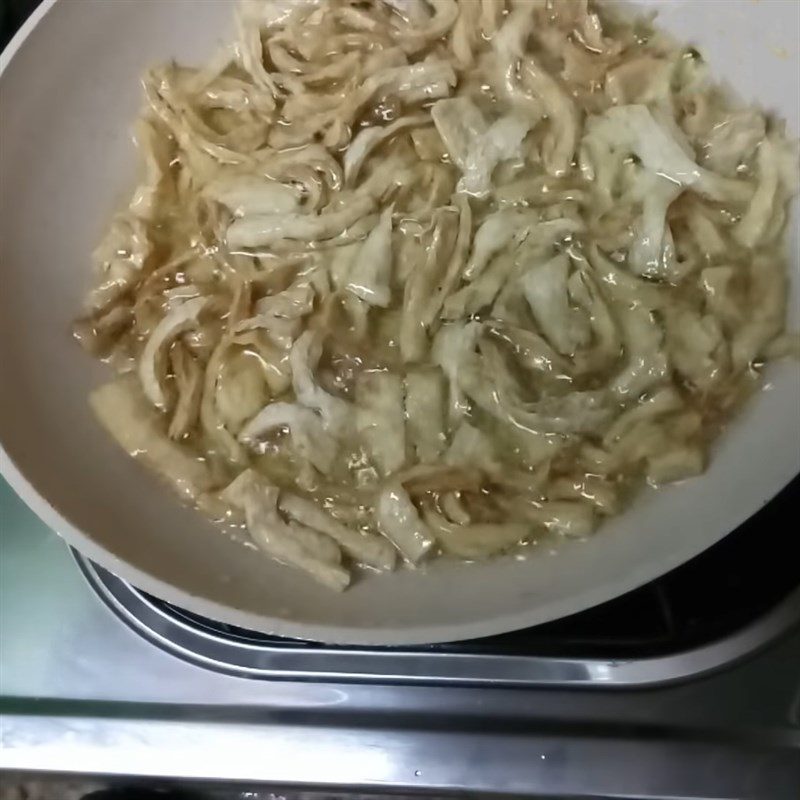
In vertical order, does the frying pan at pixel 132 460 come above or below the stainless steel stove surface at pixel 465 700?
above

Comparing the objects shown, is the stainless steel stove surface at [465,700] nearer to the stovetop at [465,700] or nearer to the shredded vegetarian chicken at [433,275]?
the stovetop at [465,700]

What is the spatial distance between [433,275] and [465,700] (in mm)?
455

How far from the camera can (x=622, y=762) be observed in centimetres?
76

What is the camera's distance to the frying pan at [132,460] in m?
0.75

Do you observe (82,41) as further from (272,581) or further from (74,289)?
(272,581)

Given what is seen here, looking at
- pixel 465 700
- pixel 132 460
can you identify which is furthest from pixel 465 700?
pixel 132 460

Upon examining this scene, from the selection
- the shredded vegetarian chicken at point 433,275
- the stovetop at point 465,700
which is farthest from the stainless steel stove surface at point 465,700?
the shredded vegetarian chicken at point 433,275

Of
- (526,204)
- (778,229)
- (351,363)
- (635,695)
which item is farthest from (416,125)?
(635,695)

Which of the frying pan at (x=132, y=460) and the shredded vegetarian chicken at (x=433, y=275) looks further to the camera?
the shredded vegetarian chicken at (x=433, y=275)

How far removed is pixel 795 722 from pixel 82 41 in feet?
3.54

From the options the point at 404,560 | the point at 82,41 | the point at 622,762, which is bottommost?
the point at 622,762

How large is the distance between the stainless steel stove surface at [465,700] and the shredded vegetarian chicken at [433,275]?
104 mm

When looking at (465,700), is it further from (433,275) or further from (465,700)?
(433,275)

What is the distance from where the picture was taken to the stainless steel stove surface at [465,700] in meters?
0.77
